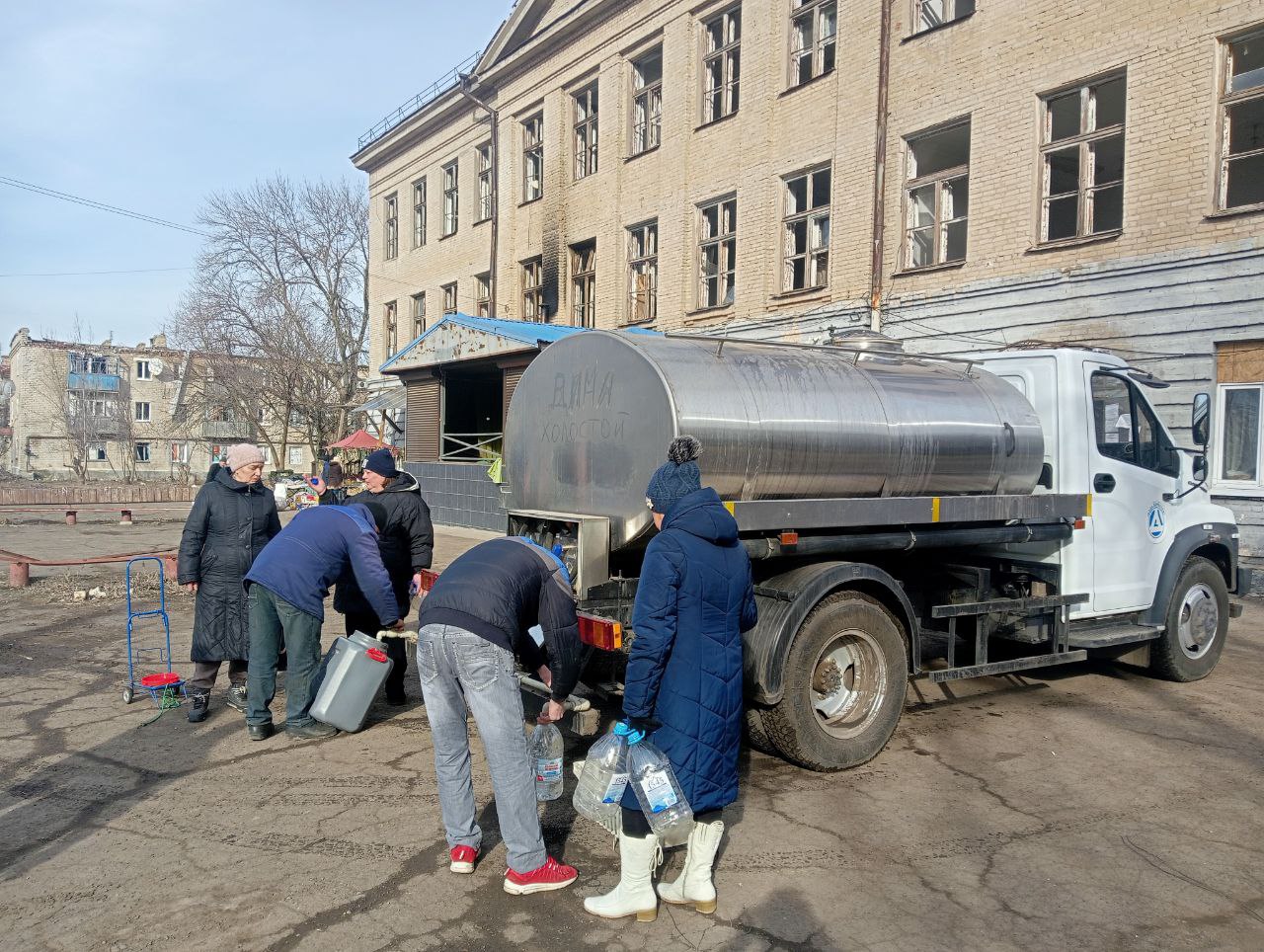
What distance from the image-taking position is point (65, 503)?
32438mm

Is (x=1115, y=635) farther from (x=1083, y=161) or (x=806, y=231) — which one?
(x=806, y=231)

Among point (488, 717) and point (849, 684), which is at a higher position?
point (488, 717)

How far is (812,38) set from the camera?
16.2m

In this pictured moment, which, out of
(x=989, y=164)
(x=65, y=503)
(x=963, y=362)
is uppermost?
(x=989, y=164)

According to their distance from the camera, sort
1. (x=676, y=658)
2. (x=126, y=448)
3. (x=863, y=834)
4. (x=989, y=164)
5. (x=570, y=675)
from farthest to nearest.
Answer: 1. (x=126, y=448)
2. (x=989, y=164)
3. (x=863, y=834)
4. (x=570, y=675)
5. (x=676, y=658)

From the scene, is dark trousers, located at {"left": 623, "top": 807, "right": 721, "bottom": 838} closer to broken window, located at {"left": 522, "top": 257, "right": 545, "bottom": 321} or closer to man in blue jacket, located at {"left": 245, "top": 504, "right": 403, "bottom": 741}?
man in blue jacket, located at {"left": 245, "top": 504, "right": 403, "bottom": 741}

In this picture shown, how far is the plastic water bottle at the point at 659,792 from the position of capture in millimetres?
3334

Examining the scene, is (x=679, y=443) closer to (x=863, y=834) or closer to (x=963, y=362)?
(x=863, y=834)

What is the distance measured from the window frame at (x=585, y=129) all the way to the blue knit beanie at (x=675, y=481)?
18629 millimetres

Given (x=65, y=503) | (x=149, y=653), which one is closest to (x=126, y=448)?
(x=65, y=503)

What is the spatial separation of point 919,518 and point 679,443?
228 centimetres

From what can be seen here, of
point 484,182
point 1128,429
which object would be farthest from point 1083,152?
point 484,182

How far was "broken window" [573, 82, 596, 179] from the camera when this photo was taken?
21594 millimetres

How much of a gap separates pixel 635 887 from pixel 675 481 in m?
1.52
